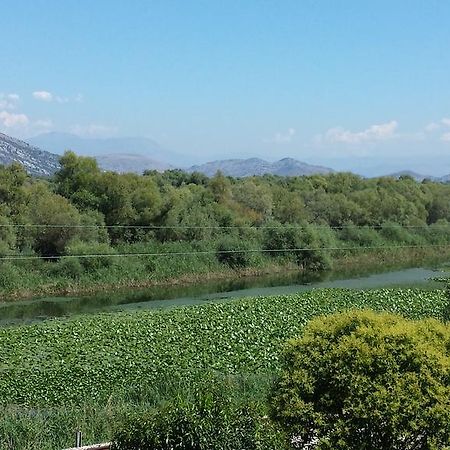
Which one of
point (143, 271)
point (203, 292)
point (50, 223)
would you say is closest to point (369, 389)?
point (203, 292)

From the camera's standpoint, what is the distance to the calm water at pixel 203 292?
92.1ft

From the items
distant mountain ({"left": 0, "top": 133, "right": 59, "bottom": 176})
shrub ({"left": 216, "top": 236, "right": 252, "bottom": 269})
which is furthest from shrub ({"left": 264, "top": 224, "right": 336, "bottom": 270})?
distant mountain ({"left": 0, "top": 133, "right": 59, "bottom": 176})

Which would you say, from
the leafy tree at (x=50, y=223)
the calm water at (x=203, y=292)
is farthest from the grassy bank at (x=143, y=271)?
the leafy tree at (x=50, y=223)

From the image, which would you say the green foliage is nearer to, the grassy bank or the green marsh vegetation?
the green marsh vegetation

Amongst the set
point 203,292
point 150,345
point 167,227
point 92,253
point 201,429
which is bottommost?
point 203,292

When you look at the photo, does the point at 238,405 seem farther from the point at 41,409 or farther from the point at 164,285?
the point at 164,285

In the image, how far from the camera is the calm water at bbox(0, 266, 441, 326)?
92.1ft

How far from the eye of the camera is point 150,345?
1822 cm

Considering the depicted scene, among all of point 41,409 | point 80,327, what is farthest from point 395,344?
point 80,327

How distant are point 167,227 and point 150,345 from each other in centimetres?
2274

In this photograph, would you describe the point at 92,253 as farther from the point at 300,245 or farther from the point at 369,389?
the point at 369,389

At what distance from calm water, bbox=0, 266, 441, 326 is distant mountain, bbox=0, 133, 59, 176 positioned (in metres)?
80.6

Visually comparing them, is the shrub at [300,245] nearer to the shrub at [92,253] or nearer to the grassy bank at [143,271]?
the grassy bank at [143,271]

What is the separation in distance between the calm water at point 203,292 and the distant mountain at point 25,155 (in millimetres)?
80643
